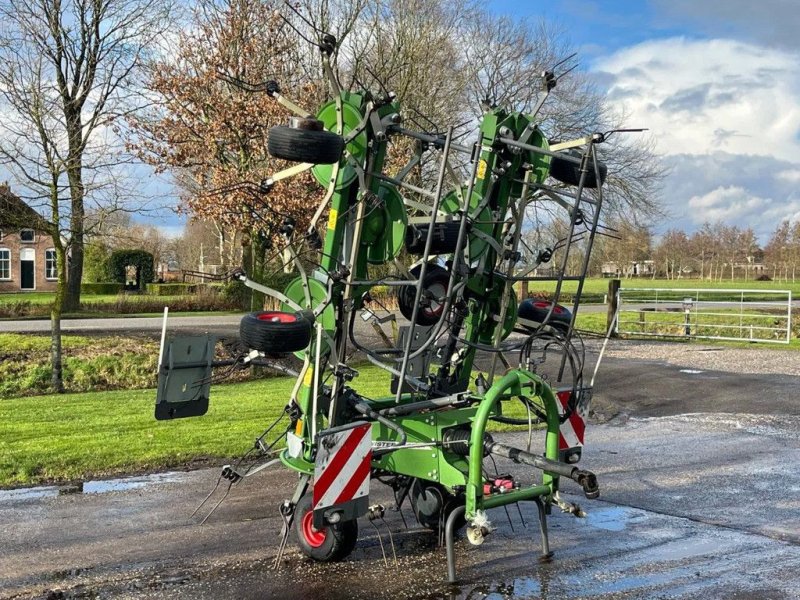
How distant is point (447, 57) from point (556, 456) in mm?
23173

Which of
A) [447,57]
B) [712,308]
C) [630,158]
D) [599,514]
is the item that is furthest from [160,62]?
[712,308]

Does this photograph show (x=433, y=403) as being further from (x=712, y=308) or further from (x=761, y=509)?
(x=712, y=308)

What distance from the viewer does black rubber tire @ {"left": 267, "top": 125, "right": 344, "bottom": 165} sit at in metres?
5.69

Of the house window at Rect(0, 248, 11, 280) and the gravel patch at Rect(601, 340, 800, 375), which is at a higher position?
the house window at Rect(0, 248, 11, 280)

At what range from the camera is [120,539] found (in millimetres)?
6410

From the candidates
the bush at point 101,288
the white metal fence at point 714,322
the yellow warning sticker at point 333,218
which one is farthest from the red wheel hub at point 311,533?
the bush at point 101,288

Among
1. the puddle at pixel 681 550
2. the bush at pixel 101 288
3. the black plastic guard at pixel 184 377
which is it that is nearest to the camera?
the puddle at pixel 681 550

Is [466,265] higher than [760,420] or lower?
higher

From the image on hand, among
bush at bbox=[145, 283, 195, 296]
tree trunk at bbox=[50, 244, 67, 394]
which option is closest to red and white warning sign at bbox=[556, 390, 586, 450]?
tree trunk at bbox=[50, 244, 67, 394]

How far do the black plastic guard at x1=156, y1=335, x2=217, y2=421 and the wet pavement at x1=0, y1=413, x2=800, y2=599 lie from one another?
98 cm

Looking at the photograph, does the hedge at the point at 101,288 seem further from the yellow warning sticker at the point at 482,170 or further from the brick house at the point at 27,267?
the yellow warning sticker at the point at 482,170

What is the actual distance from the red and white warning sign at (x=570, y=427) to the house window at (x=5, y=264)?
5749 centimetres

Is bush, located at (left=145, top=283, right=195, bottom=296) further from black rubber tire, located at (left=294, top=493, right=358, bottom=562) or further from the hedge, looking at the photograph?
black rubber tire, located at (left=294, top=493, right=358, bottom=562)

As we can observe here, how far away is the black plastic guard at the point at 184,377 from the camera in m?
6.28
